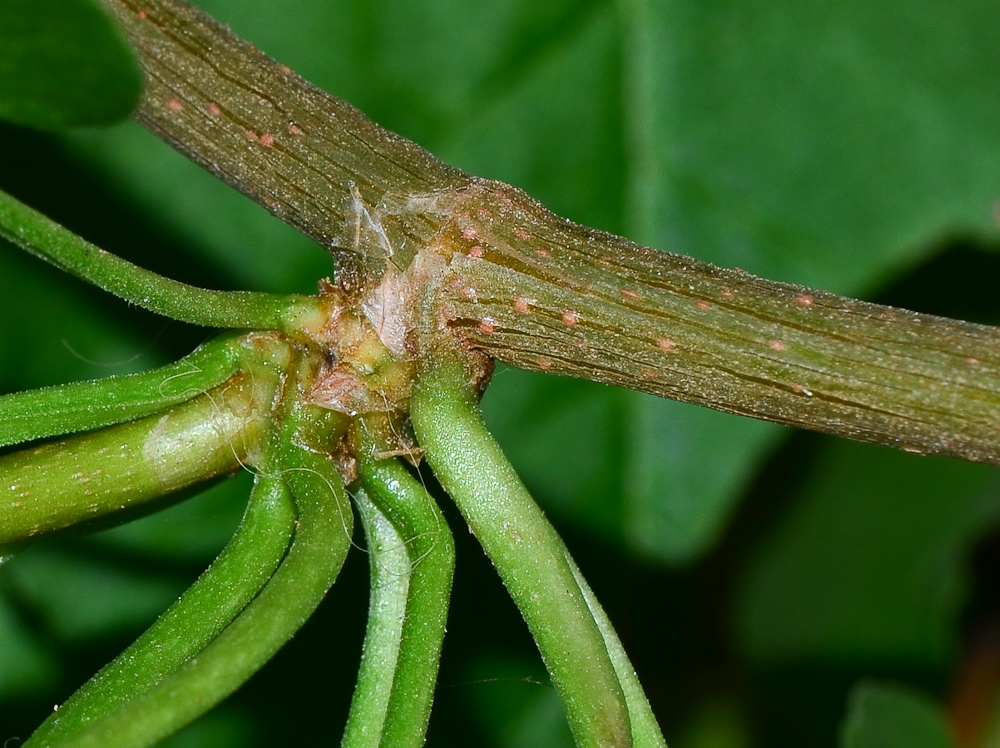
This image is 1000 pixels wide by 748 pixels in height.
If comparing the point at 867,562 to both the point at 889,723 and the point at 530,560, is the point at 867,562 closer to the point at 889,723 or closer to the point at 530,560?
the point at 889,723

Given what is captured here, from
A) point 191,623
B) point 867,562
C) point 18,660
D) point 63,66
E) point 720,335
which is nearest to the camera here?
point 63,66

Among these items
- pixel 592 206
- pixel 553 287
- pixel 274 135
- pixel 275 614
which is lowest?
pixel 275 614

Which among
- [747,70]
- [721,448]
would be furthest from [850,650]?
[747,70]

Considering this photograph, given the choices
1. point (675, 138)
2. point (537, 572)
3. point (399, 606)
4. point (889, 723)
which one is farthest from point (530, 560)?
point (675, 138)

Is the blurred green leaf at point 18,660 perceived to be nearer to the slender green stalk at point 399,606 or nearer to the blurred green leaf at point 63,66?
the slender green stalk at point 399,606

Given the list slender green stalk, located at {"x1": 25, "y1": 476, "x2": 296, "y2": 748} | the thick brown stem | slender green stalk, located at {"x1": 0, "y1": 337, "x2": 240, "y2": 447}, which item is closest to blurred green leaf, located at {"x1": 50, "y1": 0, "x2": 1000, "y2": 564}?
the thick brown stem

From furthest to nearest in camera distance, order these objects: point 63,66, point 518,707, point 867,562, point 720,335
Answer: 1. point 867,562
2. point 518,707
3. point 720,335
4. point 63,66

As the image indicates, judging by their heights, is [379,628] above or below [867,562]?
below

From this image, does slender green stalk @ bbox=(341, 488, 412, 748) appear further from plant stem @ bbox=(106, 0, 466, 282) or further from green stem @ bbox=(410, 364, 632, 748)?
plant stem @ bbox=(106, 0, 466, 282)
